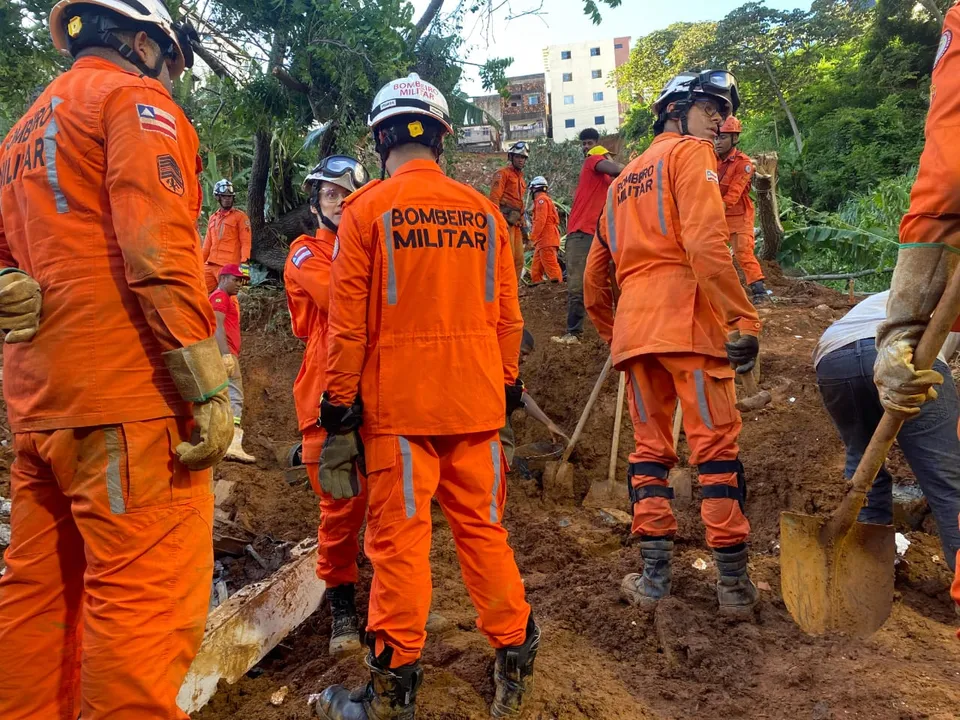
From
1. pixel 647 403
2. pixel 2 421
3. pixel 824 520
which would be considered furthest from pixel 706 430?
pixel 2 421

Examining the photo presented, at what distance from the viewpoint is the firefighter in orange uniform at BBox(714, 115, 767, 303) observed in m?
7.04

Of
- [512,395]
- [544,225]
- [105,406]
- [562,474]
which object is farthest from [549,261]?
[105,406]

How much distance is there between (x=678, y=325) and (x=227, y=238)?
7.45m

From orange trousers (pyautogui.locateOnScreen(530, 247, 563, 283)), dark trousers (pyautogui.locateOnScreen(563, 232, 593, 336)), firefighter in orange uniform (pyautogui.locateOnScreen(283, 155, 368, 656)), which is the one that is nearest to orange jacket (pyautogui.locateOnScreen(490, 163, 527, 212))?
orange trousers (pyautogui.locateOnScreen(530, 247, 563, 283))

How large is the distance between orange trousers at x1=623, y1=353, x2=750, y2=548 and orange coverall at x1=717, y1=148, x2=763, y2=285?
4169 millimetres

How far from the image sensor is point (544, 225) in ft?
34.2

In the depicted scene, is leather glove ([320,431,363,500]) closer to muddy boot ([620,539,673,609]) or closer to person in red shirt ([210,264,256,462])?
muddy boot ([620,539,673,609])

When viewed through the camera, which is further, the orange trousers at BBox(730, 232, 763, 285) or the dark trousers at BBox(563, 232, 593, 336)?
the dark trousers at BBox(563, 232, 593, 336)

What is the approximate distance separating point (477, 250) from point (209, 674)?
6.54ft

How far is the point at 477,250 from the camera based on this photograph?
2510 mm

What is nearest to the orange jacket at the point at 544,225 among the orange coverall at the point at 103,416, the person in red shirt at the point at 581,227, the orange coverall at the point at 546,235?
the orange coverall at the point at 546,235

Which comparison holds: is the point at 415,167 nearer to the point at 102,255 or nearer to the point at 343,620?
the point at 102,255

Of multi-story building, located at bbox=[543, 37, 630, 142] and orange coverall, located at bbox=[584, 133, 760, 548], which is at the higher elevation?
multi-story building, located at bbox=[543, 37, 630, 142]

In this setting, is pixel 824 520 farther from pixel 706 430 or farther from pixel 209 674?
pixel 209 674
